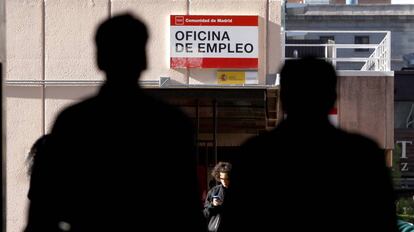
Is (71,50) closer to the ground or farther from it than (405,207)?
farther from it

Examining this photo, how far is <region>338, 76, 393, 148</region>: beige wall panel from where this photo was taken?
65.2 feet

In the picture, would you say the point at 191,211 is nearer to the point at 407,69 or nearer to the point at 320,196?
the point at 320,196

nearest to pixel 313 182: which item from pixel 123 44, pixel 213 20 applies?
pixel 123 44

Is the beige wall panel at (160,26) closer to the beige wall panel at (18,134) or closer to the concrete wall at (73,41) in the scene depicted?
the concrete wall at (73,41)

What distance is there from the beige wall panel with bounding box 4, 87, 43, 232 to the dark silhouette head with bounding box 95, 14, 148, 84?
15.6m

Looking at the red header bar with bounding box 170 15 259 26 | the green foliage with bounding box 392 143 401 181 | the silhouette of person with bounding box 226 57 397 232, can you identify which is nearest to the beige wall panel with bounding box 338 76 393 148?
the red header bar with bounding box 170 15 259 26

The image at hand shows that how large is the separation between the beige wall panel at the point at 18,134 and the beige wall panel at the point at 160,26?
6.75ft

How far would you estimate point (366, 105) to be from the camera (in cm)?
1998

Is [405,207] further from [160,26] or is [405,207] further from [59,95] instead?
[59,95]

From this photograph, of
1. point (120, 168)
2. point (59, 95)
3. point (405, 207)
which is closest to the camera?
point (120, 168)

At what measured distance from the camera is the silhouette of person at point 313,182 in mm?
4863

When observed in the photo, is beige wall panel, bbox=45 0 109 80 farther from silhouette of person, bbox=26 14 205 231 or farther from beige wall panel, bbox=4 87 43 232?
silhouette of person, bbox=26 14 205 231

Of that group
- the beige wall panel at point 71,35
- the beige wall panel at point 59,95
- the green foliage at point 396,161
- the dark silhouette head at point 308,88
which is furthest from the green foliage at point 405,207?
the dark silhouette head at point 308,88

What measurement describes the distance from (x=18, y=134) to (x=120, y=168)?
16376 mm
